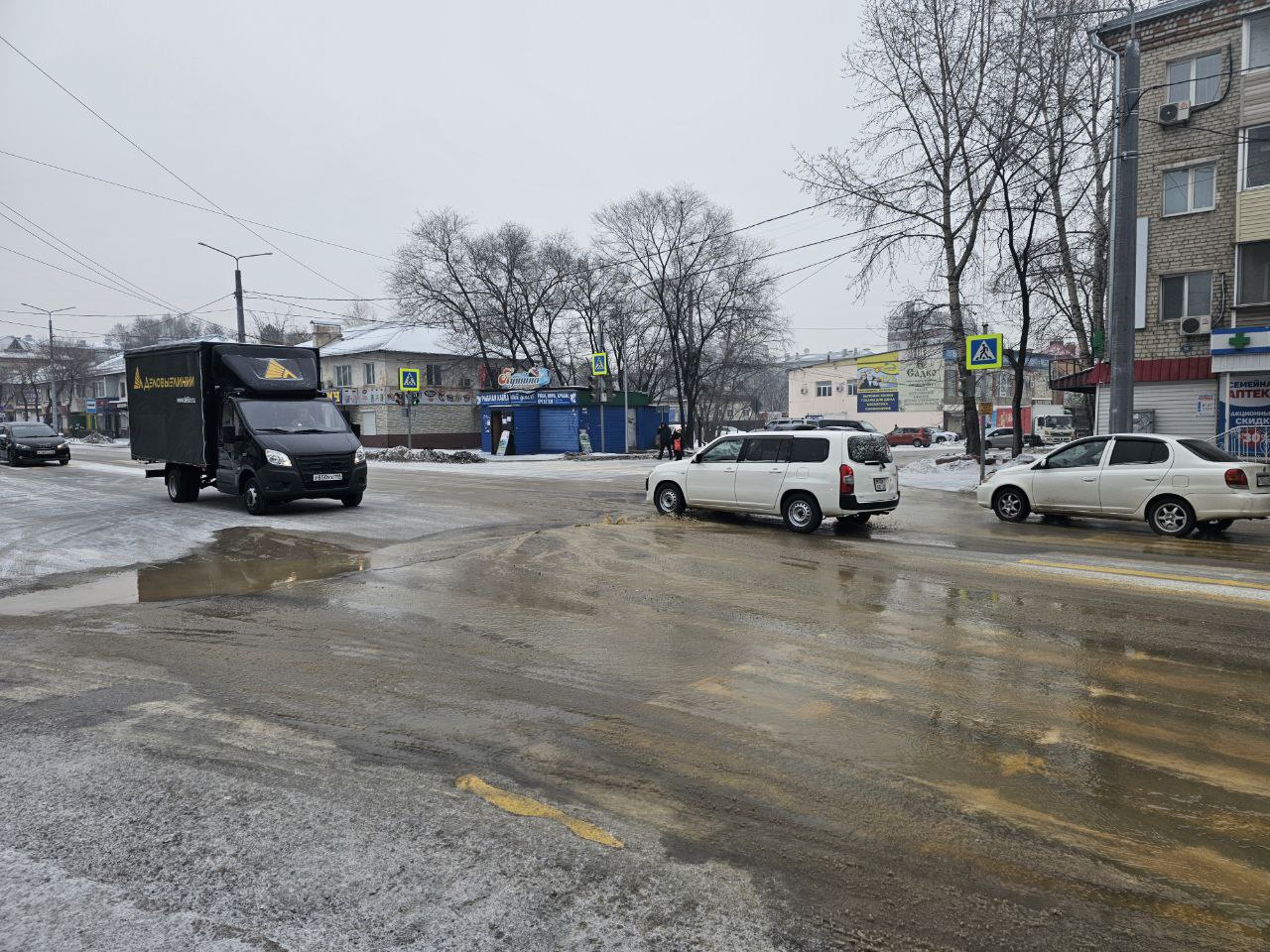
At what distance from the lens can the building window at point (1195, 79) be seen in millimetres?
20578

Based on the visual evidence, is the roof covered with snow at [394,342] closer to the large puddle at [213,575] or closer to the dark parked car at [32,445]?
the dark parked car at [32,445]

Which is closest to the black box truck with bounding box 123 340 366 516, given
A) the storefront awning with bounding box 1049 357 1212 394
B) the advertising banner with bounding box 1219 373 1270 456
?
the storefront awning with bounding box 1049 357 1212 394

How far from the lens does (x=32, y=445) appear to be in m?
29.3

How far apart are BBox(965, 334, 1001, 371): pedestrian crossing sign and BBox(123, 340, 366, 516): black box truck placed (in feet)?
42.0

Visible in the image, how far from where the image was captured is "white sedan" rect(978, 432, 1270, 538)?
11391 mm

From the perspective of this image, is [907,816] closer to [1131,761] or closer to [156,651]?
[1131,761]

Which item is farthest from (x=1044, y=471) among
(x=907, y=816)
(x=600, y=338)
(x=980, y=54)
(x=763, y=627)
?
(x=600, y=338)

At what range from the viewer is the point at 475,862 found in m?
3.13

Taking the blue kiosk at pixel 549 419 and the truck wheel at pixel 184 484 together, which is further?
the blue kiosk at pixel 549 419

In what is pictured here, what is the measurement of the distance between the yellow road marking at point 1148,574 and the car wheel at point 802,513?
3134 millimetres

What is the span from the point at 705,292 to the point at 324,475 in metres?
34.7

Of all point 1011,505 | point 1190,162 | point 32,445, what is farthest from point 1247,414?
point 32,445

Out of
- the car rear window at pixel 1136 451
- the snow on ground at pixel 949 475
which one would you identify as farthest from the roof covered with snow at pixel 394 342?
the car rear window at pixel 1136 451

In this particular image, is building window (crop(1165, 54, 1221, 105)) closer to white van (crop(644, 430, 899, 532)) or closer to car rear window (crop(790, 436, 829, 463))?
white van (crop(644, 430, 899, 532))
